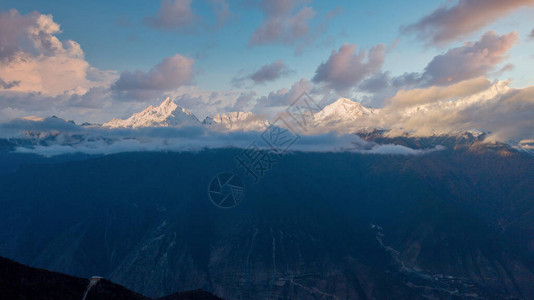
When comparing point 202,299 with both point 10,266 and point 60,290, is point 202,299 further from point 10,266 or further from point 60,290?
point 10,266

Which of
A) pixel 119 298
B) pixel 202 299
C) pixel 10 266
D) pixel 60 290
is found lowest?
pixel 202 299

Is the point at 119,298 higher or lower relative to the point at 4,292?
lower

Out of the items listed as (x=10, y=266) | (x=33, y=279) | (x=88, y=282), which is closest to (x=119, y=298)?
(x=88, y=282)

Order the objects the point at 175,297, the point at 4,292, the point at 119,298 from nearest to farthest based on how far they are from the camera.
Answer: the point at 4,292, the point at 119,298, the point at 175,297

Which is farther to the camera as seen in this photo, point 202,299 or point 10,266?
point 202,299

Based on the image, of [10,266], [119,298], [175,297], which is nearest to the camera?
[10,266]

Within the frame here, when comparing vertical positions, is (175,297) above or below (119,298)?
below

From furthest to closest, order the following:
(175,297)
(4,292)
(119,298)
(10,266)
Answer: (175,297) → (119,298) → (10,266) → (4,292)

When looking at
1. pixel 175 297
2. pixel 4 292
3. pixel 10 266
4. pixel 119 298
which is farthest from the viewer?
pixel 175 297

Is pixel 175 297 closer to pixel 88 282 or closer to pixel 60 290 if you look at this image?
pixel 88 282

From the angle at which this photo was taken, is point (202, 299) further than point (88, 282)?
Yes
